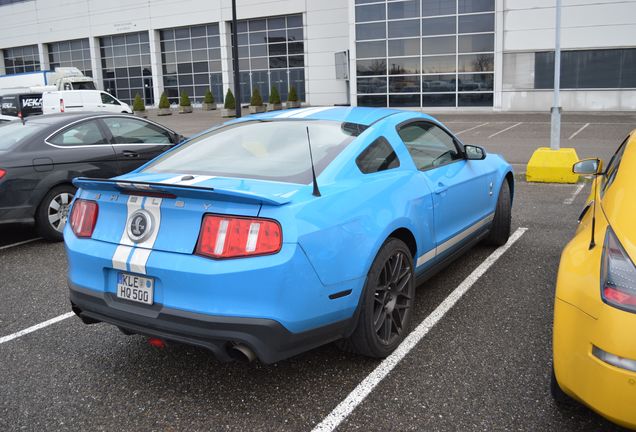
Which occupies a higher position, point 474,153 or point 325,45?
point 325,45

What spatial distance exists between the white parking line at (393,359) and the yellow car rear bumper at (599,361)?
1.09 meters

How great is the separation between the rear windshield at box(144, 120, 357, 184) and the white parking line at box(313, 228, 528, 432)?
1236mm

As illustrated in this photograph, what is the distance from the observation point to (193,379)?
11.5ft

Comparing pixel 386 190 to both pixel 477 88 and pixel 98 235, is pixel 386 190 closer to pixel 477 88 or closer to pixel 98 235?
pixel 98 235

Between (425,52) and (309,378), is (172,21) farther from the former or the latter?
(309,378)

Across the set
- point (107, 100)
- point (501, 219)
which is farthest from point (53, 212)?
point (107, 100)

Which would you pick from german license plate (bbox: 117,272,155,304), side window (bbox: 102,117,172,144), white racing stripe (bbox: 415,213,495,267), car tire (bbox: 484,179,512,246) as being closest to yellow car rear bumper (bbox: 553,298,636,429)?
white racing stripe (bbox: 415,213,495,267)

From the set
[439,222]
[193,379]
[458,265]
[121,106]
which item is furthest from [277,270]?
[121,106]

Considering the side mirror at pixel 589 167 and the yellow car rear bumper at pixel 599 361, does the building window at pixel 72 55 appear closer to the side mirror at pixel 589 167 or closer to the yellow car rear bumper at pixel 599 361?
the side mirror at pixel 589 167

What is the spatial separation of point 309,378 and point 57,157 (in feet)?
16.2

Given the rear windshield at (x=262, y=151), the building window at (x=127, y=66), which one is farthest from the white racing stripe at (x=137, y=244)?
the building window at (x=127, y=66)

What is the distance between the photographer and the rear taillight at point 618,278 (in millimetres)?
2410

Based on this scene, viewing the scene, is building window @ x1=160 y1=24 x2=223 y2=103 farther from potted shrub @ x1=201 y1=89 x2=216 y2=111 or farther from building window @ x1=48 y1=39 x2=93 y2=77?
building window @ x1=48 y1=39 x2=93 y2=77

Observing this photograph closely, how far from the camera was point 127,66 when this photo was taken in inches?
1715
